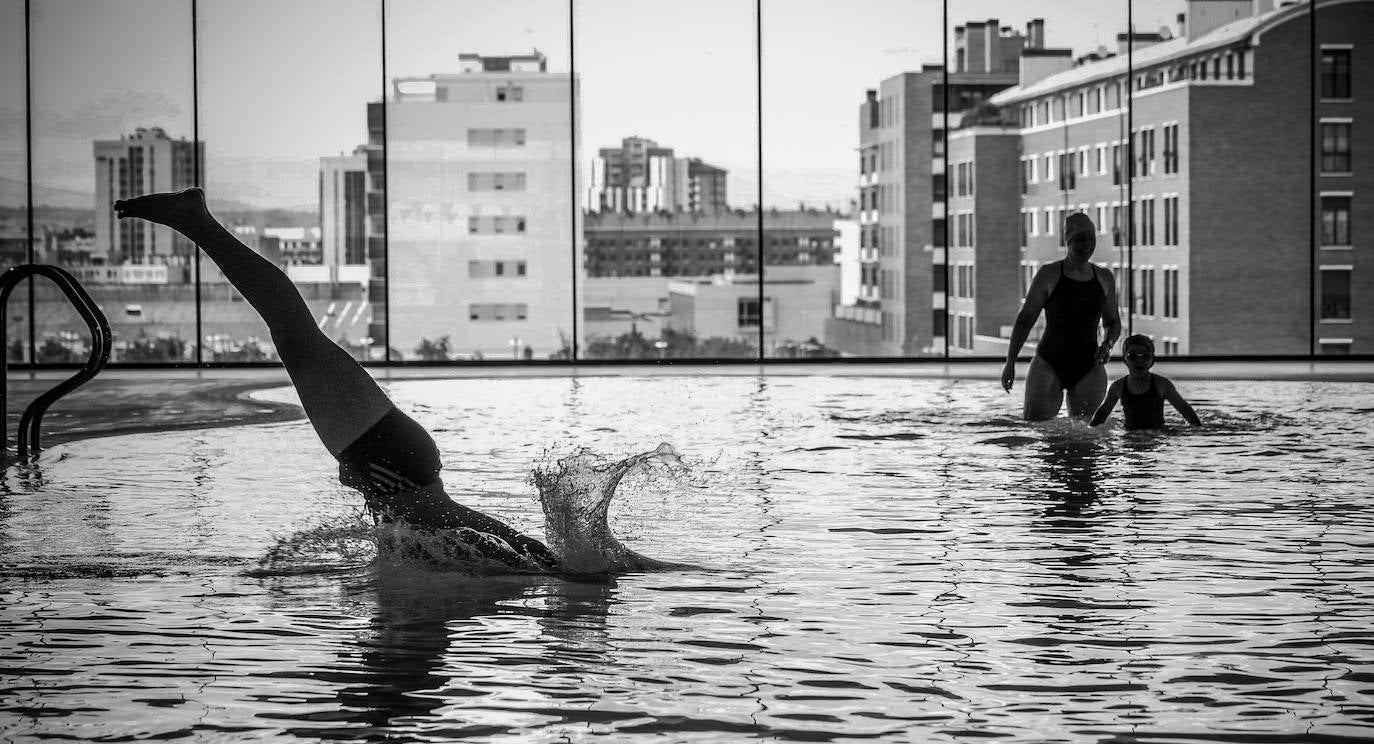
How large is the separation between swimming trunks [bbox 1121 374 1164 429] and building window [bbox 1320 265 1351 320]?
20.1 metres

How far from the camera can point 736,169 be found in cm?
1497

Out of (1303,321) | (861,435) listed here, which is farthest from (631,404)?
(1303,321)

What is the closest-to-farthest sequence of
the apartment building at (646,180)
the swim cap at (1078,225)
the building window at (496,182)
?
1. the swim cap at (1078,225)
2. the apartment building at (646,180)
3. the building window at (496,182)

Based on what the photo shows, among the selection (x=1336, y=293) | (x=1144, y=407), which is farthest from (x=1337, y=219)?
(x=1144, y=407)

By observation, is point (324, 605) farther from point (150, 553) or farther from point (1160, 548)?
point (1160, 548)

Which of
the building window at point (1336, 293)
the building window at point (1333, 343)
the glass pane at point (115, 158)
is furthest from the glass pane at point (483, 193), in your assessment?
the building window at point (1336, 293)

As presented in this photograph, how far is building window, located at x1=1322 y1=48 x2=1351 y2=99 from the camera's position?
24094mm

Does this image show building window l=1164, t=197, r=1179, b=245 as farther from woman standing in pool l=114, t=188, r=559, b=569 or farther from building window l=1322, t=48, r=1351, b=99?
woman standing in pool l=114, t=188, r=559, b=569

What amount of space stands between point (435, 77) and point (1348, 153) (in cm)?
1571

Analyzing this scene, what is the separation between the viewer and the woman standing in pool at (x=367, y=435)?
4422 millimetres

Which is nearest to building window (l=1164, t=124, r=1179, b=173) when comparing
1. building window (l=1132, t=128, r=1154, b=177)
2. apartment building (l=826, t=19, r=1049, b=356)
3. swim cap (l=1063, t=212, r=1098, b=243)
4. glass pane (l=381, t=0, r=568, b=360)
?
building window (l=1132, t=128, r=1154, b=177)

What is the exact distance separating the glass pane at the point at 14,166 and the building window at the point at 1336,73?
17.3 meters

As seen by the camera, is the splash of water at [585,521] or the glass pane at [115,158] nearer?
the splash of water at [585,521]

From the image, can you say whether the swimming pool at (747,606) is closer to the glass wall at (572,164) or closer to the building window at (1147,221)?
the glass wall at (572,164)
